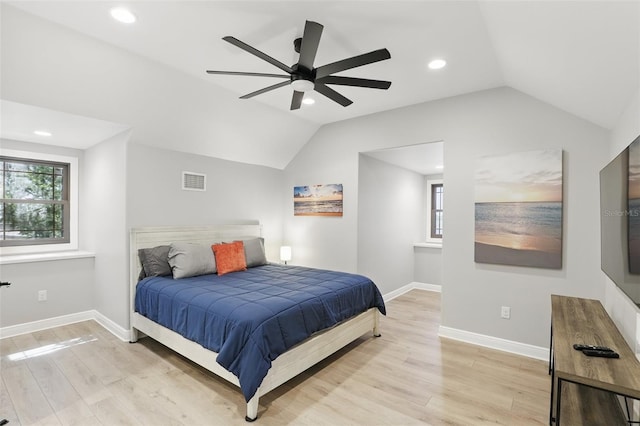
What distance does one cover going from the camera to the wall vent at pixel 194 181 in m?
4.10

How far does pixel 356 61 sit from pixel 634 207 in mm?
1756

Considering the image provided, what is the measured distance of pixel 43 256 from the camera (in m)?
3.82

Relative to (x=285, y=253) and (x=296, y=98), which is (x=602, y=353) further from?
(x=285, y=253)

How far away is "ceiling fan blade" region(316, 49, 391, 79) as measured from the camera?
1.97 m

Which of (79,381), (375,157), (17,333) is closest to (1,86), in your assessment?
(79,381)

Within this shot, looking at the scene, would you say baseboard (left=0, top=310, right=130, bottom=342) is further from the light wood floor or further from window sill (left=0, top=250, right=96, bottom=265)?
window sill (left=0, top=250, right=96, bottom=265)

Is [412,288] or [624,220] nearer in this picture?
[624,220]

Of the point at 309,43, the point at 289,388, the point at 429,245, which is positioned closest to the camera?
the point at 309,43

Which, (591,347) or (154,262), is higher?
(154,262)

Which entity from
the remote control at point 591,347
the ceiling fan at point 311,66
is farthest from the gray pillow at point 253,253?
the remote control at point 591,347

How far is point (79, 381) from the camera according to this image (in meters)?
2.60

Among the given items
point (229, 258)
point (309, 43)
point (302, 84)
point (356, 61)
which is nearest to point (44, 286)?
point (229, 258)

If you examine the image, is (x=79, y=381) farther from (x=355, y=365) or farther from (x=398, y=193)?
(x=398, y=193)

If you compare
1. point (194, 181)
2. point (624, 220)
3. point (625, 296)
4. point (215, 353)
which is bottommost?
point (215, 353)
